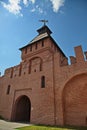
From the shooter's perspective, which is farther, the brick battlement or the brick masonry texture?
the brick battlement

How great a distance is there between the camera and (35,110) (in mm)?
11938

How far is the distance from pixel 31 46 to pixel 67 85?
34.7 feet

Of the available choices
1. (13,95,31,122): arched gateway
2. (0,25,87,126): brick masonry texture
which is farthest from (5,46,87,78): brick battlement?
(13,95,31,122): arched gateway

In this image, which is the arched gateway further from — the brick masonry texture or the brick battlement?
the brick battlement

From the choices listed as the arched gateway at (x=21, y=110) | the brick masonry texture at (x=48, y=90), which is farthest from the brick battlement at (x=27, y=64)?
the arched gateway at (x=21, y=110)


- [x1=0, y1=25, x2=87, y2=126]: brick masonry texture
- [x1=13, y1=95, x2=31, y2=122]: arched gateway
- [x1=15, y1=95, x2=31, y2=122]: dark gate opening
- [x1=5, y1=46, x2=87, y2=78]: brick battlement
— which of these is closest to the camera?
[x1=0, y1=25, x2=87, y2=126]: brick masonry texture

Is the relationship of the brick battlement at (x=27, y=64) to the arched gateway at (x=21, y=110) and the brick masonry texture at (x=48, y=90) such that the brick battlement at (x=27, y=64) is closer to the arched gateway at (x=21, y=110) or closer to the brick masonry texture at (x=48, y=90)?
the brick masonry texture at (x=48, y=90)

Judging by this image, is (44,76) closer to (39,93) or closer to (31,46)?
(39,93)

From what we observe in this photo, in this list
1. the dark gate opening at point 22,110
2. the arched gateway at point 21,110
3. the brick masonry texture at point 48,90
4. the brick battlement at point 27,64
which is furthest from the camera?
the dark gate opening at point 22,110

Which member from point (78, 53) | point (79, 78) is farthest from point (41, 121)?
point (78, 53)

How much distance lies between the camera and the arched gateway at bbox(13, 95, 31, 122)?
1460cm

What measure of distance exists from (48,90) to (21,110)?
6.64m

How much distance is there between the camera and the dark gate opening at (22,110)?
1476 centimetres

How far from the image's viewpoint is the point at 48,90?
11828 mm
